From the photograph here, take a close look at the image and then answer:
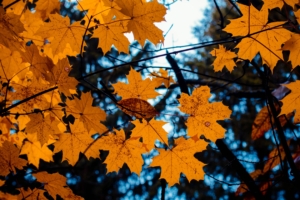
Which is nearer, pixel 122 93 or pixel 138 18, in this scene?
pixel 138 18

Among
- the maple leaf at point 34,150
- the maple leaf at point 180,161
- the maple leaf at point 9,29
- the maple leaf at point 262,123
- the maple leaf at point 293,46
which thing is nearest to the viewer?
the maple leaf at point 9,29

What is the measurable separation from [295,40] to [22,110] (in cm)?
135

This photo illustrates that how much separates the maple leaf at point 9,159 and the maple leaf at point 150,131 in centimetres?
54

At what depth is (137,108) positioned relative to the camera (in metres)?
1.39

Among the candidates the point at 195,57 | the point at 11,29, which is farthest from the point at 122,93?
the point at 195,57

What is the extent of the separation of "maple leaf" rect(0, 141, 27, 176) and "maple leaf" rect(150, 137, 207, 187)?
63 centimetres

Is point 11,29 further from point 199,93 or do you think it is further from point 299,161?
point 299,161

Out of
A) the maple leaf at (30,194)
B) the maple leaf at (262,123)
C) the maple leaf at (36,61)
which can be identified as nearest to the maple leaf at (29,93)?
the maple leaf at (36,61)

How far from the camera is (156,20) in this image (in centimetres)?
136

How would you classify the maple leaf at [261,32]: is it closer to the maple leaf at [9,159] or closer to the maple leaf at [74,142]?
the maple leaf at [74,142]

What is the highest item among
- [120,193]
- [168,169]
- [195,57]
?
[195,57]

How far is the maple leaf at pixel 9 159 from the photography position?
1465mm

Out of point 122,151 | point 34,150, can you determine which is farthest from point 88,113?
point 34,150

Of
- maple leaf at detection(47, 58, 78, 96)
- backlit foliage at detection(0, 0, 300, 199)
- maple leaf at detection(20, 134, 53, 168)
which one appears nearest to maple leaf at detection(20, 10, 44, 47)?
backlit foliage at detection(0, 0, 300, 199)
